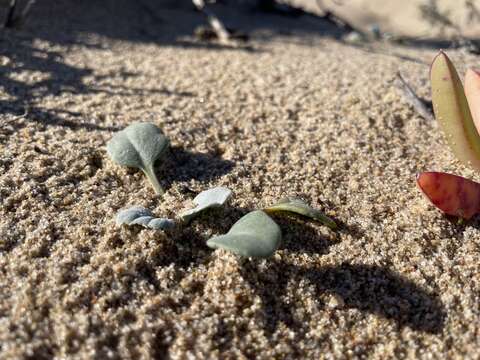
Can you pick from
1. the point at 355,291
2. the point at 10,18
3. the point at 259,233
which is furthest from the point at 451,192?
the point at 10,18

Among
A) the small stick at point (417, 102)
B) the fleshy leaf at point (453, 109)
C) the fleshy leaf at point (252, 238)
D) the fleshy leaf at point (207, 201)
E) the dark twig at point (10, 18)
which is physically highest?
the fleshy leaf at point (453, 109)

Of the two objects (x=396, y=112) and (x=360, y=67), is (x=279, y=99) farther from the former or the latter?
(x=360, y=67)

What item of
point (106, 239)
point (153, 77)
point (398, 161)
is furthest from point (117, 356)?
point (153, 77)

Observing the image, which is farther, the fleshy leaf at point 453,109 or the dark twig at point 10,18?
the dark twig at point 10,18

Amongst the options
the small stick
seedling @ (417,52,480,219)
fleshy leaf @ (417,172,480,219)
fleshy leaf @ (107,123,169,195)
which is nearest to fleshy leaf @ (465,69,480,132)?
seedling @ (417,52,480,219)

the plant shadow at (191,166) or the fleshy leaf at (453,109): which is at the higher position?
the fleshy leaf at (453,109)

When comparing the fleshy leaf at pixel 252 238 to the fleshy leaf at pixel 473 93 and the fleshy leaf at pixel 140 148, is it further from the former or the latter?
the fleshy leaf at pixel 473 93

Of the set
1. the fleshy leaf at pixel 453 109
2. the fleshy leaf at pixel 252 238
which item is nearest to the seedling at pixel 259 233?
the fleshy leaf at pixel 252 238
